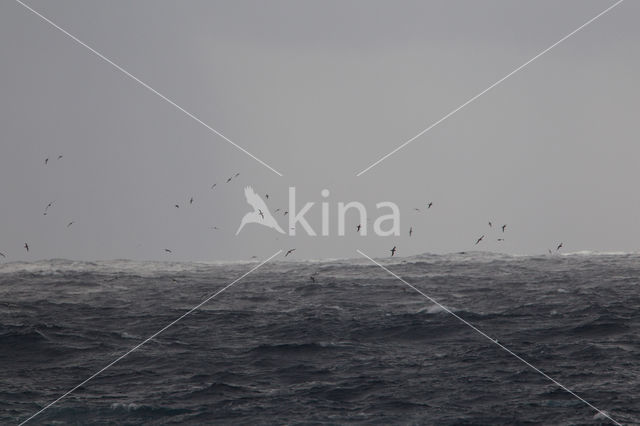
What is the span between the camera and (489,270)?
9462 cm

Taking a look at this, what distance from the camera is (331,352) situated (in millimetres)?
49531

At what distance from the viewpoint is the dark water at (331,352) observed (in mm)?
38406

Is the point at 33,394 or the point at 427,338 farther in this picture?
the point at 427,338

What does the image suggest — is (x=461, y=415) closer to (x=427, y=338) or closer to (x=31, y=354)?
(x=427, y=338)

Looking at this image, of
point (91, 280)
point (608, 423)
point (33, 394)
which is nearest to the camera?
point (608, 423)

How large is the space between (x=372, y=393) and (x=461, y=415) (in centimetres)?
549

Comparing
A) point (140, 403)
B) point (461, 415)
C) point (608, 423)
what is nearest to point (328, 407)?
point (461, 415)

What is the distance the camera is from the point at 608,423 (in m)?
35.0

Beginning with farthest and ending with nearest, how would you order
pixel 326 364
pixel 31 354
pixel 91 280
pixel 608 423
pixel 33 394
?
pixel 91 280 → pixel 31 354 → pixel 326 364 → pixel 33 394 → pixel 608 423

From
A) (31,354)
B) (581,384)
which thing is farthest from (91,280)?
(581,384)

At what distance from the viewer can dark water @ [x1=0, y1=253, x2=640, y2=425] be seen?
3841 cm

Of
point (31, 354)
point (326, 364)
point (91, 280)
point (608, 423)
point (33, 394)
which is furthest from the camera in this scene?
point (91, 280)

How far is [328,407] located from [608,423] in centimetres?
1302

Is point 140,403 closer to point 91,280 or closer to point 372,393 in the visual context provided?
point 372,393
